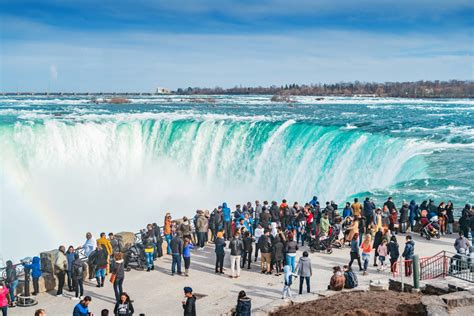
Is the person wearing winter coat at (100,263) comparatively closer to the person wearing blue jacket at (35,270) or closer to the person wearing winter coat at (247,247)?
the person wearing blue jacket at (35,270)

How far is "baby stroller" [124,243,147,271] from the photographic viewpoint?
49.0 feet

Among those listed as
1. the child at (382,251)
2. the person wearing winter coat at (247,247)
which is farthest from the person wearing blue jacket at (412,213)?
the person wearing winter coat at (247,247)

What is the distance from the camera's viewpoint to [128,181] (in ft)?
106

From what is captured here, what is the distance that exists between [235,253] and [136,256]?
2.98 meters

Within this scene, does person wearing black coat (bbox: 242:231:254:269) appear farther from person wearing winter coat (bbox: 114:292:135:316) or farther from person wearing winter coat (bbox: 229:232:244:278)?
person wearing winter coat (bbox: 114:292:135:316)

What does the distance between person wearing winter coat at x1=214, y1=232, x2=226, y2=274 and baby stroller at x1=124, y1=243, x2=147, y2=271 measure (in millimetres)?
2037

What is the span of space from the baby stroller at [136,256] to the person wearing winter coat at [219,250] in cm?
204

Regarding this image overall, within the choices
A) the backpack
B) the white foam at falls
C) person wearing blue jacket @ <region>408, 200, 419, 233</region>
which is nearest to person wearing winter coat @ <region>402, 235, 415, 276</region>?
the backpack

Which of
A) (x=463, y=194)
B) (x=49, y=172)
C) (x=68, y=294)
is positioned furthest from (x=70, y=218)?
(x=463, y=194)

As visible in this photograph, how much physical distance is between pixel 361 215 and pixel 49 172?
63.7ft

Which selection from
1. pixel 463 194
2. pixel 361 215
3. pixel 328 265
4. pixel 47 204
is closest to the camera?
pixel 328 265

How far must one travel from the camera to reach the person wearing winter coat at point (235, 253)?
1380cm

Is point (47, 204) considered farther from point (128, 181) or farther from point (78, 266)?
point (78, 266)

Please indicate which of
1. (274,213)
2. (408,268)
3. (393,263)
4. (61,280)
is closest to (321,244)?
(274,213)
